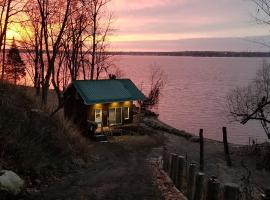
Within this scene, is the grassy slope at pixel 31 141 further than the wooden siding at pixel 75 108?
No

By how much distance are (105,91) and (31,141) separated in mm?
18827

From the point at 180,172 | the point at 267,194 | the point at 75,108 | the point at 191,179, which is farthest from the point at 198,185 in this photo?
the point at 75,108

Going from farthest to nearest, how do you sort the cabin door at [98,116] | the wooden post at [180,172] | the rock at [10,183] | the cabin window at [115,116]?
the cabin window at [115,116] < the cabin door at [98,116] < the wooden post at [180,172] < the rock at [10,183]

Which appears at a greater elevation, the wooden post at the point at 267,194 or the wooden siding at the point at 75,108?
the wooden siding at the point at 75,108

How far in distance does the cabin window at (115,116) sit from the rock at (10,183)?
2219 centimetres

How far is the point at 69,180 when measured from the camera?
14.2 meters

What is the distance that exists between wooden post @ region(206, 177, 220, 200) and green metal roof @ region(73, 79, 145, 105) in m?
22.8

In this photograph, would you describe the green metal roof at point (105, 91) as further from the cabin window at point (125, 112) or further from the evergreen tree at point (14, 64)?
the evergreen tree at point (14, 64)

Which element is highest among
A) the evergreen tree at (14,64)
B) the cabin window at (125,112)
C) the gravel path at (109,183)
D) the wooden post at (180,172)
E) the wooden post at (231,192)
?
the evergreen tree at (14,64)

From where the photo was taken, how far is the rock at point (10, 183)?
10.6 m

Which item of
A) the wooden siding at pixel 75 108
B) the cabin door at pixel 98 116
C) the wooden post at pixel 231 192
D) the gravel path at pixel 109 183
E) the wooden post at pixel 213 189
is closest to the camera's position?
the wooden post at pixel 231 192

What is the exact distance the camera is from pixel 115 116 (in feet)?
111

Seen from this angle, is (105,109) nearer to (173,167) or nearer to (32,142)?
(32,142)

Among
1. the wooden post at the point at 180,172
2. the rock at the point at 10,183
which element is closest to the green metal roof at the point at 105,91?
the wooden post at the point at 180,172
